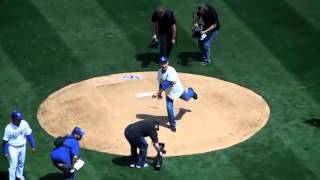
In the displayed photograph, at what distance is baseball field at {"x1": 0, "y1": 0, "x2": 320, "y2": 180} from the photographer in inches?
637

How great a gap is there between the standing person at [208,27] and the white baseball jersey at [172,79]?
3.25 metres

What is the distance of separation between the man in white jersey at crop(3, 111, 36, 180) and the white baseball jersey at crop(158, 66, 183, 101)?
3364 mm

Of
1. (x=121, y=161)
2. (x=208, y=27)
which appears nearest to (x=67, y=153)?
(x=121, y=161)

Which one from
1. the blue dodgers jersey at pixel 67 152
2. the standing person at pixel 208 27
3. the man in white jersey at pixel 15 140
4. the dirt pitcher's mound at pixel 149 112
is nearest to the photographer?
the blue dodgers jersey at pixel 67 152

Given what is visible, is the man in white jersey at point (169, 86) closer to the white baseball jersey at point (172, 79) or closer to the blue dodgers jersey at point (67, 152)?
the white baseball jersey at point (172, 79)

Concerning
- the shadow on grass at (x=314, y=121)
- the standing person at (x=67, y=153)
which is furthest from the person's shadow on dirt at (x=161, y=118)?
the standing person at (x=67, y=153)

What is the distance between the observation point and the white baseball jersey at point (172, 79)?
16797mm

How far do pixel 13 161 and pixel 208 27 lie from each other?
7156 mm

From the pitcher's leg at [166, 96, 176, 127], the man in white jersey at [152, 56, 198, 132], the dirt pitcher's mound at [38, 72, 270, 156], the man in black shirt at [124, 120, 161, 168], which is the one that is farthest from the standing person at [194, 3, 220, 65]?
the man in black shirt at [124, 120, 161, 168]

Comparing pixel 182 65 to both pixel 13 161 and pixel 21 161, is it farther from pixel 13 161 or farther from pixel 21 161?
pixel 13 161

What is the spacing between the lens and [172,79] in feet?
55.1

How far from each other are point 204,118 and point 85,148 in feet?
9.52

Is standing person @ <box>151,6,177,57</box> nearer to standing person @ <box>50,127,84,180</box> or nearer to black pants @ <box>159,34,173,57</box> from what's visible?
black pants @ <box>159,34,173,57</box>

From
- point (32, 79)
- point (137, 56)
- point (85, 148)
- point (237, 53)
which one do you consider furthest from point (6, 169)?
point (237, 53)
